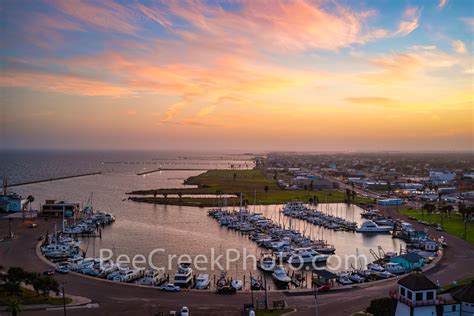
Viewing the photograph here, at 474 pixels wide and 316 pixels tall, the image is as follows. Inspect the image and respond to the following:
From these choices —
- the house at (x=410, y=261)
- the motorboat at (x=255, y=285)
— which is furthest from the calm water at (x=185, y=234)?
the house at (x=410, y=261)

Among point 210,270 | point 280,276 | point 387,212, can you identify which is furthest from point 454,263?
point 387,212

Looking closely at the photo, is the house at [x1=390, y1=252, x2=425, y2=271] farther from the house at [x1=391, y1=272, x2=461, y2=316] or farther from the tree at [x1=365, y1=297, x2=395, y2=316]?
the house at [x1=391, y1=272, x2=461, y2=316]

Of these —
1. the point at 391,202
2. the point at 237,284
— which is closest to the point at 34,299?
the point at 237,284

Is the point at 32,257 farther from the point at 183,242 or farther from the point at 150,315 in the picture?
the point at 150,315

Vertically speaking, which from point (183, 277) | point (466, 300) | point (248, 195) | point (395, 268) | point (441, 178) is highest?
point (466, 300)

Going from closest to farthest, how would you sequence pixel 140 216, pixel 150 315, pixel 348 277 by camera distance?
pixel 150 315 → pixel 348 277 → pixel 140 216

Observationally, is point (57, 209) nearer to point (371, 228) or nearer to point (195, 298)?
point (195, 298)

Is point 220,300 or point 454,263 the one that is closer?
point 220,300

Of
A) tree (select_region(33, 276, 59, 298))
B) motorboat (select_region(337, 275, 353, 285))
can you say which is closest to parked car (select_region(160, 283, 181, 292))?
tree (select_region(33, 276, 59, 298))
